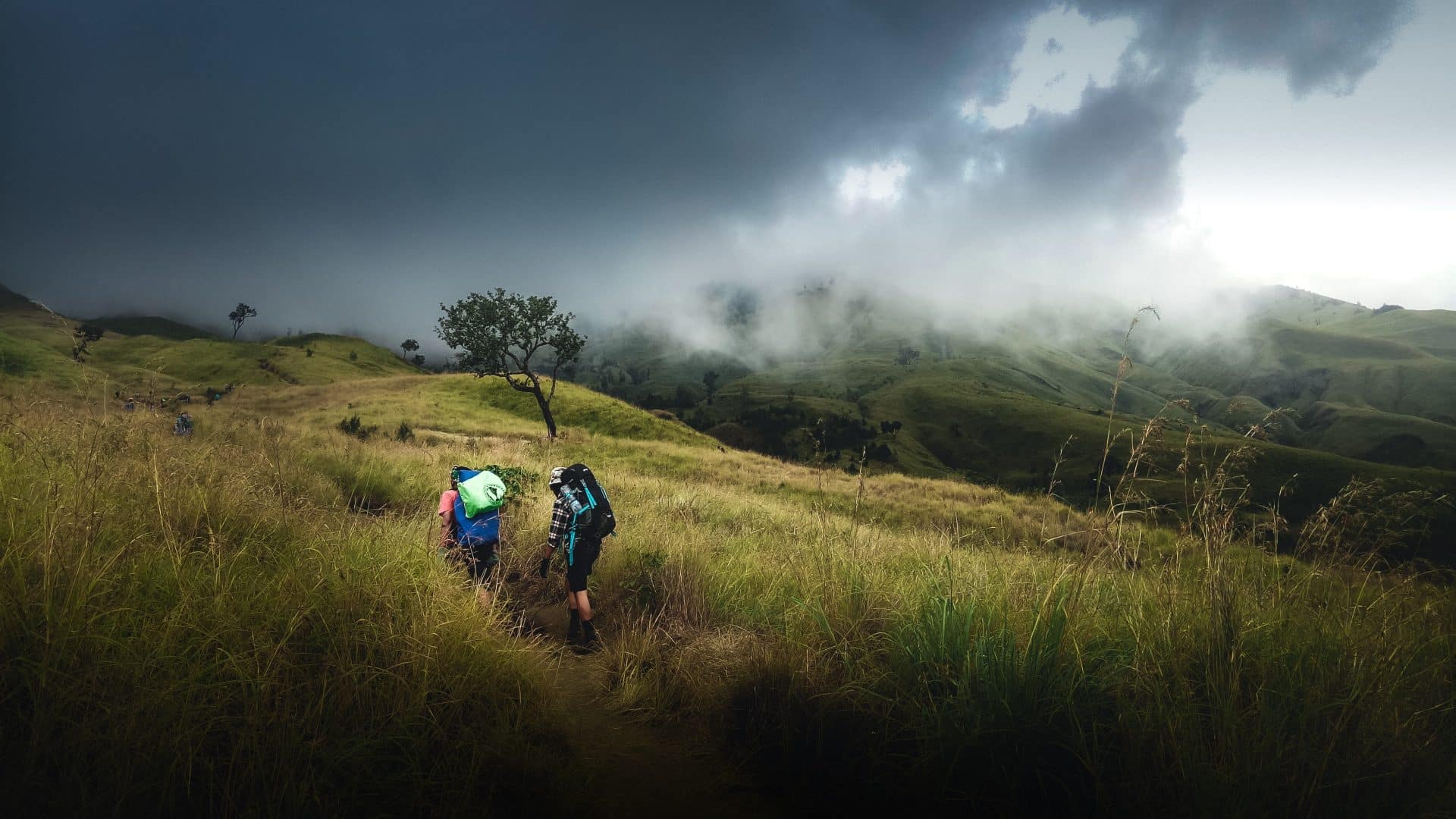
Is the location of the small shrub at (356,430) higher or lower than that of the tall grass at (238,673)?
lower

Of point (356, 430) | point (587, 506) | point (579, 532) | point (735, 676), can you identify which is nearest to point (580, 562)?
point (579, 532)

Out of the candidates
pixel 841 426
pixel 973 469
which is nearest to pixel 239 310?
pixel 841 426

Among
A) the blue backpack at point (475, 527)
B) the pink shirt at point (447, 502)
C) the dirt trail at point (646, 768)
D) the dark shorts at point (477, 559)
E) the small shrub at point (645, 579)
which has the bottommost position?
the dirt trail at point (646, 768)

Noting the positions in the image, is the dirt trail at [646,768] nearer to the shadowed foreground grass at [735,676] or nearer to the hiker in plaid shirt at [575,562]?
the shadowed foreground grass at [735,676]

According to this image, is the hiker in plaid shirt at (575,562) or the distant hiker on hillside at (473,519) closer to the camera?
the hiker in plaid shirt at (575,562)

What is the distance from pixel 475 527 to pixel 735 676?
143 inches

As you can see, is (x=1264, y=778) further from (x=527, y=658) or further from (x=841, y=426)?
(x=841, y=426)

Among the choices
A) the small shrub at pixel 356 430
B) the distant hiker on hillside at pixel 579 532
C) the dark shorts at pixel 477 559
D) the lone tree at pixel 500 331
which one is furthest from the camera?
the lone tree at pixel 500 331

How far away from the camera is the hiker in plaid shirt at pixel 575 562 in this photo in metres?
6.36

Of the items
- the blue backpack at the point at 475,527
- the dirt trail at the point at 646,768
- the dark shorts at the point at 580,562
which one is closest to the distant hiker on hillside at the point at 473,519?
the blue backpack at the point at 475,527

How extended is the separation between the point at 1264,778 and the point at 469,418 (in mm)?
51290

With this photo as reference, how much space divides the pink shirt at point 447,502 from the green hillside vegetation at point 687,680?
1.83 ft

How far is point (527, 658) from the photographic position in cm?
437

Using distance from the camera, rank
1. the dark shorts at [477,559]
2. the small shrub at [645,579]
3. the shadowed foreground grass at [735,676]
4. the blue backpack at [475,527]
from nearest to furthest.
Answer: the shadowed foreground grass at [735,676], the dark shorts at [477,559], the blue backpack at [475,527], the small shrub at [645,579]
